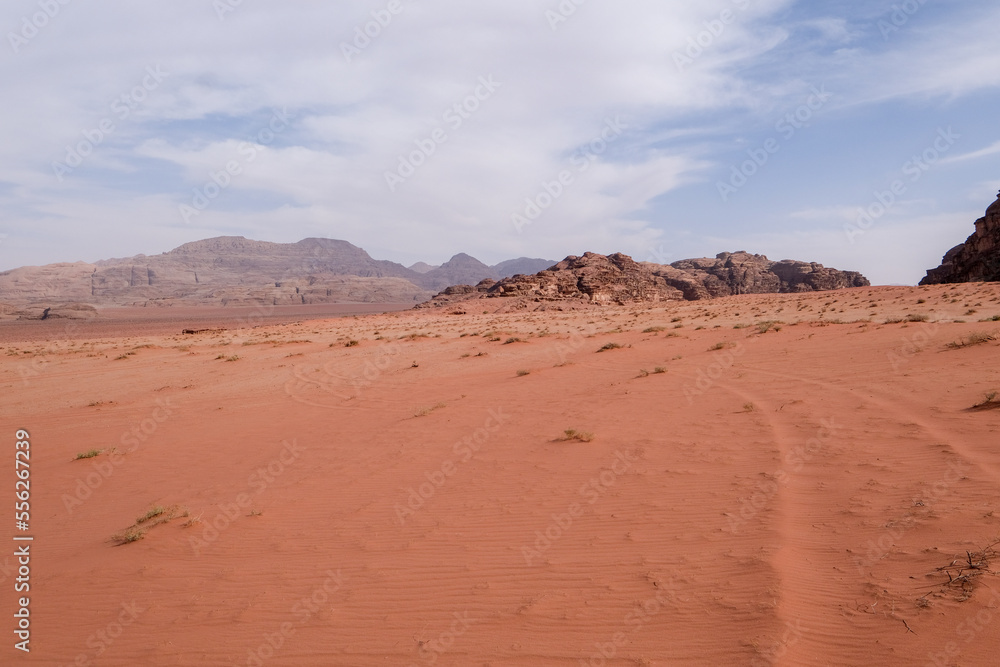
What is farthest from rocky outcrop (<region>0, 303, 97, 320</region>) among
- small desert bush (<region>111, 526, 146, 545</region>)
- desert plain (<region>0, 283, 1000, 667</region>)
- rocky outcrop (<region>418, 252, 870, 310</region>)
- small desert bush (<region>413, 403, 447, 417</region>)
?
small desert bush (<region>111, 526, 146, 545</region>)

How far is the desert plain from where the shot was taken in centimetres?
397

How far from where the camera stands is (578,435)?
8.86 m

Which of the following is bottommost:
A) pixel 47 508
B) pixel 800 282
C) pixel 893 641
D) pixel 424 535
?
pixel 47 508

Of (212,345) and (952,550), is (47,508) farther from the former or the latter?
(212,345)

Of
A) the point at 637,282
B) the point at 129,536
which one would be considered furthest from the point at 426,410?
the point at 637,282

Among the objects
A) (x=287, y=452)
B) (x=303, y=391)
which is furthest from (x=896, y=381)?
(x=303, y=391)

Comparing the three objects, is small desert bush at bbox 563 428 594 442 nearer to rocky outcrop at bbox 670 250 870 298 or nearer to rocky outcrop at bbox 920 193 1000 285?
rocky outcrop at bbox 920 193 1000 285

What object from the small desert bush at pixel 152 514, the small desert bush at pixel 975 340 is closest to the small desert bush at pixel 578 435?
the small desert bush at pixel 152 514

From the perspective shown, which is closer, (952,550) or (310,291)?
(952,550)

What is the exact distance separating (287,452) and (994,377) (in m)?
12.9

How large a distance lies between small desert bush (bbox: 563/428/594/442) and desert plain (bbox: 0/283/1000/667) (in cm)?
4

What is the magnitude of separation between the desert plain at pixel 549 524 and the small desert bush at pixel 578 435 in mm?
40

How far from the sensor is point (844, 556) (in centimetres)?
453

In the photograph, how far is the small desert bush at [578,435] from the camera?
28.9 feet
